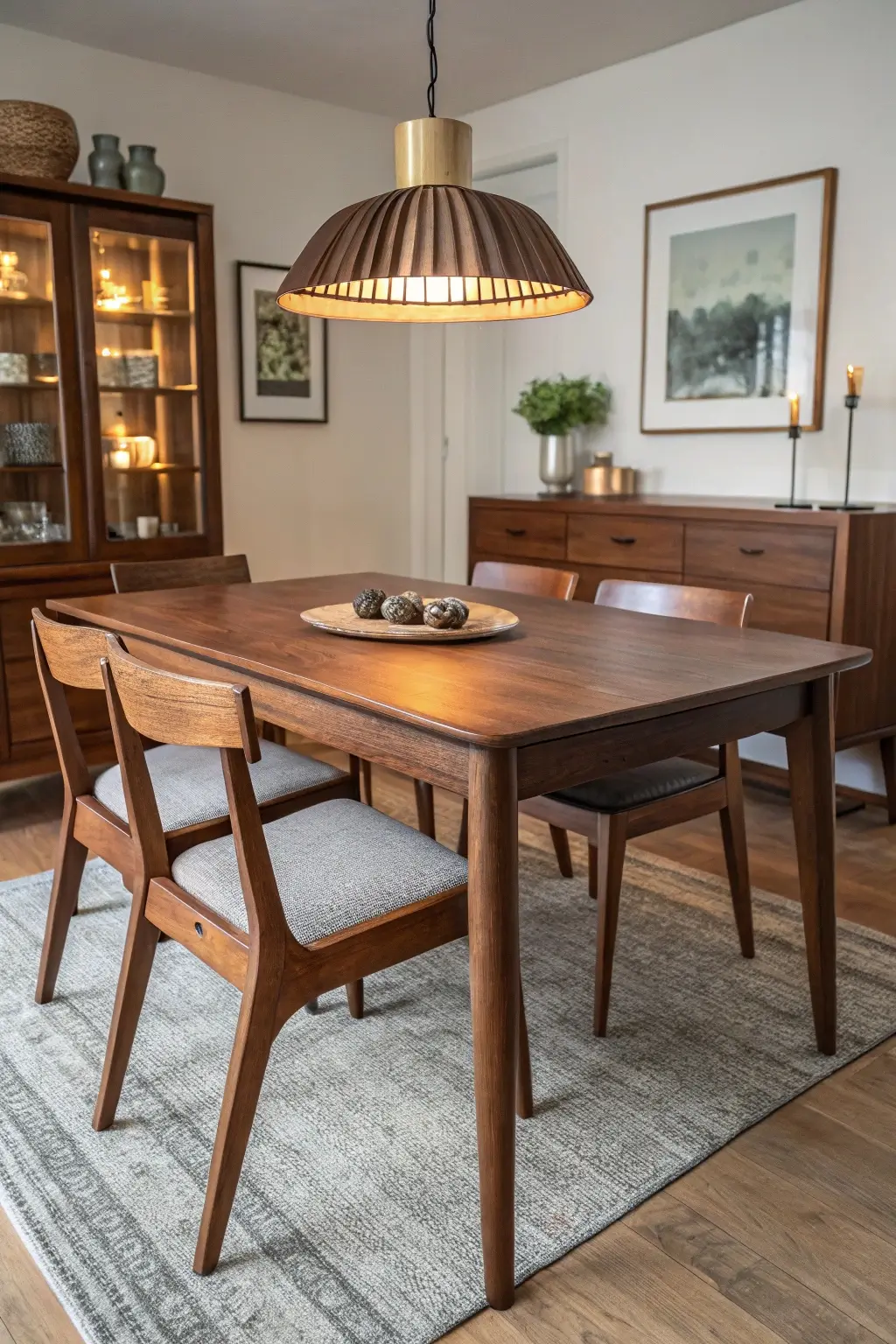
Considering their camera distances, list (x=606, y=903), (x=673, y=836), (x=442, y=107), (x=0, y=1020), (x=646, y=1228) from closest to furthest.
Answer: (x=646, y=1228) < (x=606, y=903) < (x=0, y=1020) < (x=673, y=836) < (x=442, y=107)

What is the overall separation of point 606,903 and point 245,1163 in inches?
30.3

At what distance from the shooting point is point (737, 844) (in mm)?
2314

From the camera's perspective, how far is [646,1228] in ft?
5.11

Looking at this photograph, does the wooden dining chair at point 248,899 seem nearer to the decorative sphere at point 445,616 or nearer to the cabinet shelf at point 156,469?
the decorative sphere at point 445,616

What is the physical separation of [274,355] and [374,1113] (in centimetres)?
330

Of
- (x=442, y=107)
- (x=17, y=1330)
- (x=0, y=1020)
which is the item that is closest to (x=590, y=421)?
(x=442, y=107)

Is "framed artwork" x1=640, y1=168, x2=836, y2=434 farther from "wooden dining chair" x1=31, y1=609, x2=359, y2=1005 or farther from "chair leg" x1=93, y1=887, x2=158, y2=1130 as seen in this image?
"chair leg" x1=93, y1=887, x2=158, y2=1130

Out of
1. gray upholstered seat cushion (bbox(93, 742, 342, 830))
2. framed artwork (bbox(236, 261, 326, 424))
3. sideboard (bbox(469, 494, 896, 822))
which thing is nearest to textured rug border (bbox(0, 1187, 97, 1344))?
gray upholstered seat cushion (bbox(93, 742, 342, 830))

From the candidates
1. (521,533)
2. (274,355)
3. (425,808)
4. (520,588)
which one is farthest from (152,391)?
(425,808)

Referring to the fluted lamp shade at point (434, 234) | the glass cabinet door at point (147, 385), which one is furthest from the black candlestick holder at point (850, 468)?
the glass cabinet door at point (147, 385)

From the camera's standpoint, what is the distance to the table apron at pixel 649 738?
1.46 meters

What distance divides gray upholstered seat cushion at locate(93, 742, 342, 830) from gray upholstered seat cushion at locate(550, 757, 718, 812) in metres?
0.49

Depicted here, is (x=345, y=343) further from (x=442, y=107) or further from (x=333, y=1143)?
(x=333, y=1143)

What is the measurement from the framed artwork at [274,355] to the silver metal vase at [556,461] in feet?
3.41
